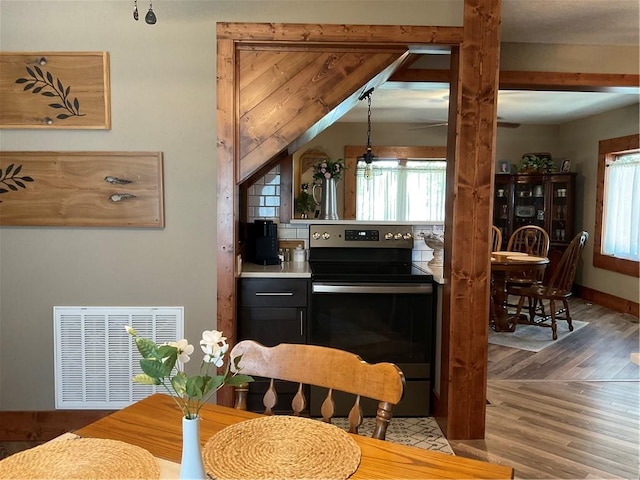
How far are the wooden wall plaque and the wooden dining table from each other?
1.49 metres

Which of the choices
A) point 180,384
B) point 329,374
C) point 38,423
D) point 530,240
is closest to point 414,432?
point 329,374

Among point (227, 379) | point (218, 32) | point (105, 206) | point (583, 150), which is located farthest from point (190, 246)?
point (583, 150)

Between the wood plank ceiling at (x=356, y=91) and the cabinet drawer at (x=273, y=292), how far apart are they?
0.21 meters

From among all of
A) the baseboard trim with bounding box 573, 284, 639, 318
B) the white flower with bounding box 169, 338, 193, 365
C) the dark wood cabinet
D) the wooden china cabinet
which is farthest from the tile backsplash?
the baseboard trim with bounding box 573, 284, 639, 318

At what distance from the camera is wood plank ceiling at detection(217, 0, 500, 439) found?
254 centimetres

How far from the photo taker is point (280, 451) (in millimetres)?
1070

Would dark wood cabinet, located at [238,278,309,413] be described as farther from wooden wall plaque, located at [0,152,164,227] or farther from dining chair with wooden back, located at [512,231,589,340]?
dining chair with wooden back, located at [512,231,589,340]

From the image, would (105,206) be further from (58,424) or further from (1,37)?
(58,424)

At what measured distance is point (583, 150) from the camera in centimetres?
692

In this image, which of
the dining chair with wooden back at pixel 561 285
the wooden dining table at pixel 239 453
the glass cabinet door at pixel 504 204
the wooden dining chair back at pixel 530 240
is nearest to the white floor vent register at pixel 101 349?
the wooden dining table at pixel 239 453

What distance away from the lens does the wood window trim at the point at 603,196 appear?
5.82 meters

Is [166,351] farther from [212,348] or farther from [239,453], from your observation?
[239,453]

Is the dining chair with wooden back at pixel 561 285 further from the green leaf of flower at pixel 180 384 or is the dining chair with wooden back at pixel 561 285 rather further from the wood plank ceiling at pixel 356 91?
the green leaf of flower at pixel 180 384

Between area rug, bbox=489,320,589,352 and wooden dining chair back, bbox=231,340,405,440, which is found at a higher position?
wooden dining chair back, bbox=231,340,405,440
